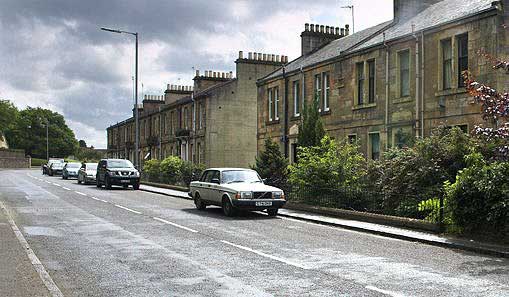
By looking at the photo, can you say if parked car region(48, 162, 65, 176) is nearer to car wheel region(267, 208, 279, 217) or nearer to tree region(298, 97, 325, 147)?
tree region(298, 97, 325, 147)

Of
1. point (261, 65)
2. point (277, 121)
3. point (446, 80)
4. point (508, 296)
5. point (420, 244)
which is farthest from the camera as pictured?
point (261, 65)

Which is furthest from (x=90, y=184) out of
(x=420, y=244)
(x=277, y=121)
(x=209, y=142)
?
(x=420, y=244)

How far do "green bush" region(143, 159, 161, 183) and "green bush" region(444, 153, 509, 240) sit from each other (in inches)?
1073

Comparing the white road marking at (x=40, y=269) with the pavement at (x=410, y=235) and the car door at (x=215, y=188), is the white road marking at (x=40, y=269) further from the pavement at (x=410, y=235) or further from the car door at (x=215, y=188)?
the pavement at (x=410, y=235)

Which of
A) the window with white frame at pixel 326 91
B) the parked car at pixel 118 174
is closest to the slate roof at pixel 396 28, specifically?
the window with white frame at pixel 326 91

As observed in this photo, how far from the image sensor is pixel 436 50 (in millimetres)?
22938

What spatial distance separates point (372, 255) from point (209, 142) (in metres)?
33.3

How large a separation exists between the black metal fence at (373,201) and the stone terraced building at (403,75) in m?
5.94

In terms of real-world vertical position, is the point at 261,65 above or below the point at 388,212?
above

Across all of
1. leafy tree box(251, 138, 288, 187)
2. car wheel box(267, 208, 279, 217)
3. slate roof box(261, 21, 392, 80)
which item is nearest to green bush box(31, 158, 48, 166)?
slate roof box(261, 21, 392, 80)

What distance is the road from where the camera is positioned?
7.74 meters

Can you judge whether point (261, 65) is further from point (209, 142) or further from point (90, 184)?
point (90, 184)

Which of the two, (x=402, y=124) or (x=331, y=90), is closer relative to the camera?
(x=402, y=124)

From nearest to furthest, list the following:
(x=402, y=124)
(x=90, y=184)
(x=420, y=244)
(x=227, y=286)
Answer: (x=227, y=286) < (x=420, y=244) < (x=402, y=124) < (x=90, y=184)
